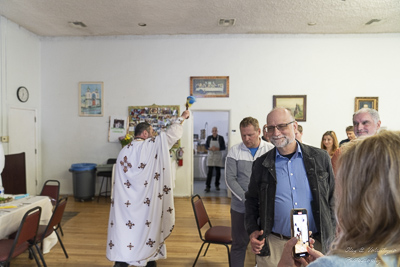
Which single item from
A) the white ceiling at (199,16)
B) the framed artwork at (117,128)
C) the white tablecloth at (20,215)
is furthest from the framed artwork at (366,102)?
the white tablecloth at (20,215)

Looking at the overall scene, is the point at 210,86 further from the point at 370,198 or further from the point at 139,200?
the point at 370,198

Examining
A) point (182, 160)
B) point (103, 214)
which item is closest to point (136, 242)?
point (103, 214)

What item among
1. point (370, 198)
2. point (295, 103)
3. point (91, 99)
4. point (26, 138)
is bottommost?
point (26, 138)

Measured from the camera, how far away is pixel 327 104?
6.66 meters

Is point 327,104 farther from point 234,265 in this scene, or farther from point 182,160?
point 234,265

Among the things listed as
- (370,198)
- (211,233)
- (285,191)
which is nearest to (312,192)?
(285,191)

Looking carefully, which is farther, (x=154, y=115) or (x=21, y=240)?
(x=154, y=115)

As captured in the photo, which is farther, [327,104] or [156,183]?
[327,104]

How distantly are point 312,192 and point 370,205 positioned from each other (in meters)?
1.12

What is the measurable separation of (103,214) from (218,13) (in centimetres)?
442

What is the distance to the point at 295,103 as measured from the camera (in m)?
6.67

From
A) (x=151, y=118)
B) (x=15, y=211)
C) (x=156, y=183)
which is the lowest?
(x=15, y=211)

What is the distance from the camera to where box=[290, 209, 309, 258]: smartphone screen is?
3.92 feet

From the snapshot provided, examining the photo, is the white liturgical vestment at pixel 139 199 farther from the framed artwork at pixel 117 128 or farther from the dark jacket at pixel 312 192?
the framed artwork at pixel 117 128
